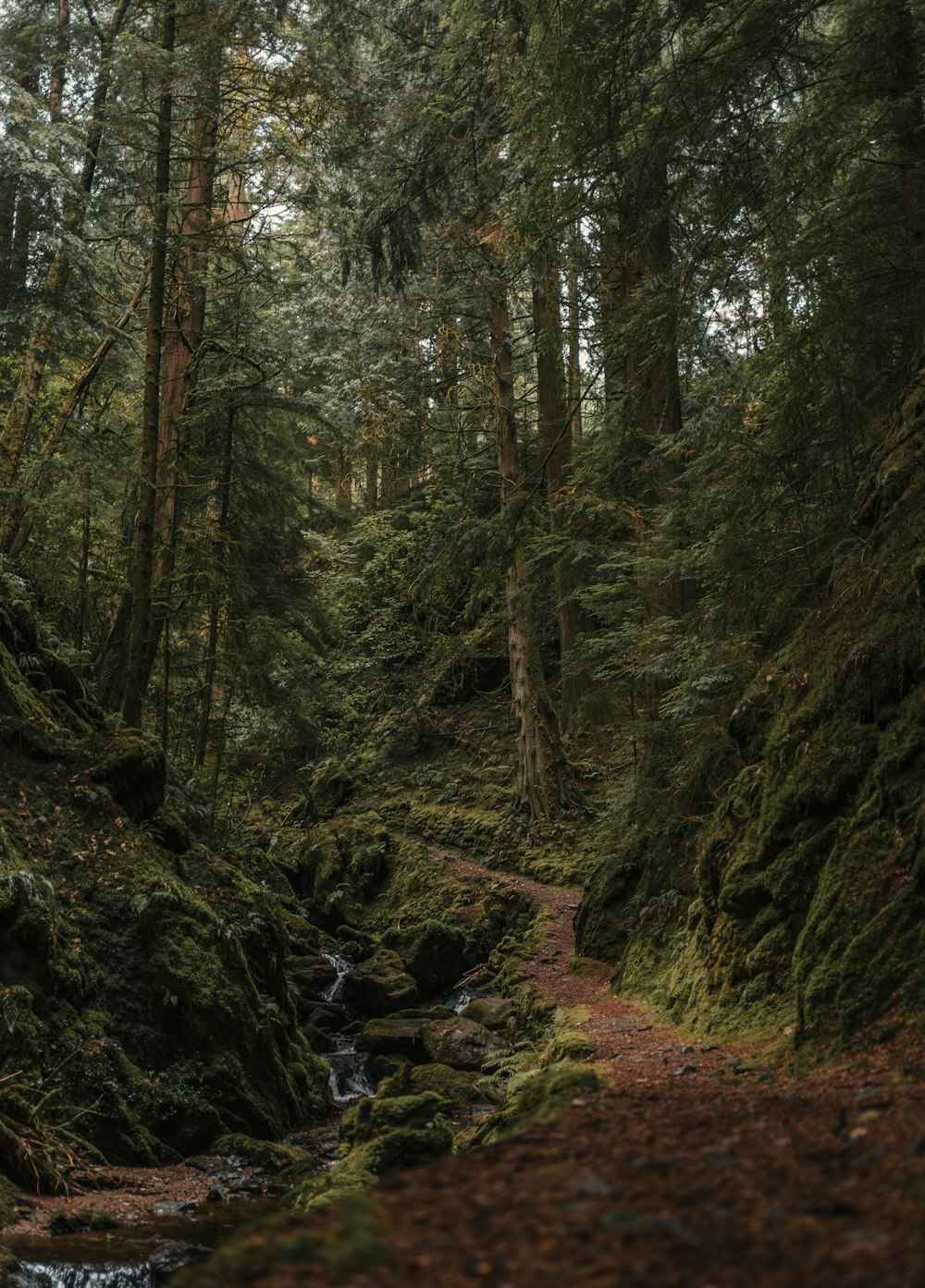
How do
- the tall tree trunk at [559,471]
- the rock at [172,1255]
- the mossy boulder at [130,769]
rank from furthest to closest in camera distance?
1. the tall tree trunk at [559,471]
2. the mossy boulder at [130,769]
3. the rock at [172,1255]

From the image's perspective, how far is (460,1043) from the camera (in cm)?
1053

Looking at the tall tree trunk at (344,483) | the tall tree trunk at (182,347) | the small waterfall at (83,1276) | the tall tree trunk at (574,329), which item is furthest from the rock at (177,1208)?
the tall tree trunk at (344,483)

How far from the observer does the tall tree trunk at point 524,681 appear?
17203mm

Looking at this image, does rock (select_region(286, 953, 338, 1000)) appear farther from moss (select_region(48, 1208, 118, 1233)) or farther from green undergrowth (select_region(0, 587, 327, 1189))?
moss (select_region(48, 1208, 118, 1233))

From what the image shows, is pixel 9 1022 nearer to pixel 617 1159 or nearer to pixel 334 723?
pixel 617 1159

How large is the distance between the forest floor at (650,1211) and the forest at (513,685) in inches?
0.7

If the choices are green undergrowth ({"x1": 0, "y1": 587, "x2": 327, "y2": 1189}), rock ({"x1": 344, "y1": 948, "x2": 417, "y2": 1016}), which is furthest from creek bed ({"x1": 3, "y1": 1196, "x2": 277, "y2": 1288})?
rock ({"x1": 344, "y1": 948, "x2": 417, "y2": 1016})

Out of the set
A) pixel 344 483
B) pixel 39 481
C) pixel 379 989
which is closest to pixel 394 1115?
pixel 379 989

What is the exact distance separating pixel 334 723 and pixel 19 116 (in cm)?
1615

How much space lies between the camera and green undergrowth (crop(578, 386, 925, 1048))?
4777 millimetres

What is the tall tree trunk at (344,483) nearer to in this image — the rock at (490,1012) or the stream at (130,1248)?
the rock at (490,1012)

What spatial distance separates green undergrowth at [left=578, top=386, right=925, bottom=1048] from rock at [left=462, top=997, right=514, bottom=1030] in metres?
2.77

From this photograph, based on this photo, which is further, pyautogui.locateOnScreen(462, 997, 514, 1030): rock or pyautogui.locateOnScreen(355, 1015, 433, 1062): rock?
pyautogui.locateOnScreen(462, 997, 514, 1030): rock

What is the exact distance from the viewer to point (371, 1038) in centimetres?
1122
